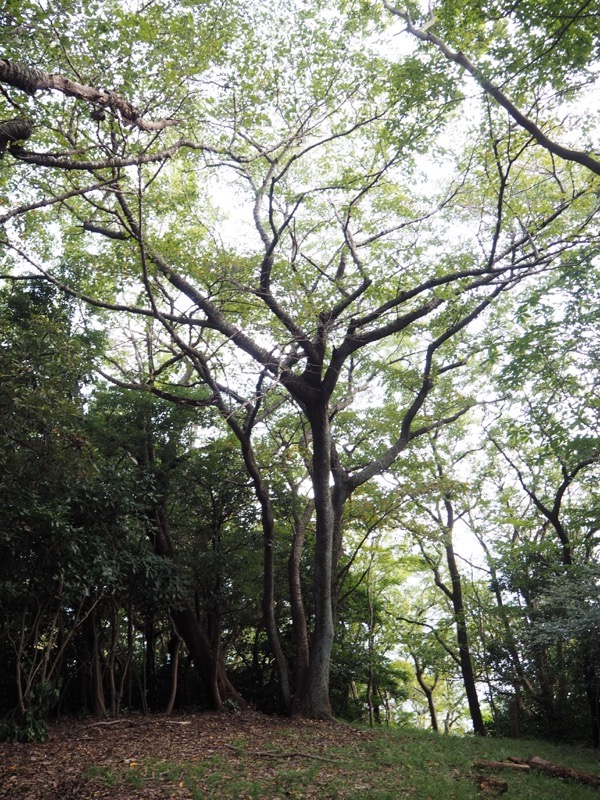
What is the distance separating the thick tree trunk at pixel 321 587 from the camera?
8.57m

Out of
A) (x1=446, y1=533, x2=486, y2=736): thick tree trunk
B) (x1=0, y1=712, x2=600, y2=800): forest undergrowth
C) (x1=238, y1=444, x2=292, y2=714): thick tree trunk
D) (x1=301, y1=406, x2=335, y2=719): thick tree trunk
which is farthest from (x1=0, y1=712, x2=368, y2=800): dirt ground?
(x1=446, y1=533, x2=486, y2=736): thick tree trunk

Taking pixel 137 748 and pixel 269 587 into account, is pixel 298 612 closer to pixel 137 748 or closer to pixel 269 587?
pixel 269 587

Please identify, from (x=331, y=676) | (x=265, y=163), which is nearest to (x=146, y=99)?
(x=265, y=163)

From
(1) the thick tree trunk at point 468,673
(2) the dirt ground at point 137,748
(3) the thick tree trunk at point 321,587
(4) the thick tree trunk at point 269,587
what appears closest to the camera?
(2) the dirt ground at point 137,748

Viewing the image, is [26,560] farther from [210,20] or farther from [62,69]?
[210,20]

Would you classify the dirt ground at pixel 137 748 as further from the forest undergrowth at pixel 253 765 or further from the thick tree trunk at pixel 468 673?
the thick tree trunk at pixel 468 673

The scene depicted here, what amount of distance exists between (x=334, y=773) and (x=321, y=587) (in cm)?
333

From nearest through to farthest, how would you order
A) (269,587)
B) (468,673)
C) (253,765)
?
(253,765) < (269,587) < (468,673)

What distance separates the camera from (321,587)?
8.96m

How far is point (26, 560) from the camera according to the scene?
21.9ft

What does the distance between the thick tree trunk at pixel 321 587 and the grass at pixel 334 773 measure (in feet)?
2.85

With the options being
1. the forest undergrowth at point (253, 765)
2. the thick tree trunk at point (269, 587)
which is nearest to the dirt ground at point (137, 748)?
the forest undergrowth at point (253, 765)

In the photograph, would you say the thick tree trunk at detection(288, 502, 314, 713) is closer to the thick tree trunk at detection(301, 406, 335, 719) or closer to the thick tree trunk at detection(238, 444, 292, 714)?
the thick tree trunk at detection(301, 406, 335, 719)

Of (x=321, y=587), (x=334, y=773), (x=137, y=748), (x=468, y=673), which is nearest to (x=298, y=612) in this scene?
(x=321, y=587)
